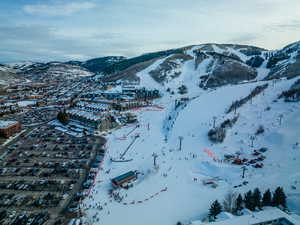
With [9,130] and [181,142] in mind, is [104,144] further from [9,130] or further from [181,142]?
→ [9,130]

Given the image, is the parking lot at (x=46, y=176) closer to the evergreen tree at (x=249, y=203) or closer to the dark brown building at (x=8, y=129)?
the dark brown building at (x=8, y=129)

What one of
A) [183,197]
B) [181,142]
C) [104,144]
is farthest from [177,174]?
[104,144]

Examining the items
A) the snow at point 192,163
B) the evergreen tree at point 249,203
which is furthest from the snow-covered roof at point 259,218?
the snow at point 192,163

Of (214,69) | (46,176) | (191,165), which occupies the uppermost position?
(214,69)

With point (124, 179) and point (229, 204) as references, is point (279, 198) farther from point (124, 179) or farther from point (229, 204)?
point (124, 179)

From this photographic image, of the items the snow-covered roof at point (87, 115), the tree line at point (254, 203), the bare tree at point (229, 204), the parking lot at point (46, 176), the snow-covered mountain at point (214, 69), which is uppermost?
the snow-covered mountain at point (214, 69)

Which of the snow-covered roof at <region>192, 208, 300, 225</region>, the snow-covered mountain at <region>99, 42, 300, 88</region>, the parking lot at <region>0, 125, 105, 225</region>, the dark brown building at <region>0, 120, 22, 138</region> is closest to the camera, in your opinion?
the snow-covered roof at <region>192, 208, 300, 225</region>

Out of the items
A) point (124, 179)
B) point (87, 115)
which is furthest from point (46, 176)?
point (87, 115)

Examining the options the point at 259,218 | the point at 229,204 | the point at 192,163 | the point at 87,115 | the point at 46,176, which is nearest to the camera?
the point at 259,218

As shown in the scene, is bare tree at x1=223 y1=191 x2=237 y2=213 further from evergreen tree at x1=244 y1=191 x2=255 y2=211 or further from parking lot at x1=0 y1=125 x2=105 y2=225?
parking lot at x1=0 y1=125 x2=105 y2=225

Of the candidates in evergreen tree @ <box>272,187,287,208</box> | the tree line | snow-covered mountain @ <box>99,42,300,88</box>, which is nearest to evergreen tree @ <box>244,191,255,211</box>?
the tree line

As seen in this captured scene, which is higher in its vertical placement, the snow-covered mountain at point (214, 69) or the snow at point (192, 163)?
the snow-covered mountain at point (214, 69)

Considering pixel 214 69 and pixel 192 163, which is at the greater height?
pixel 214 69
